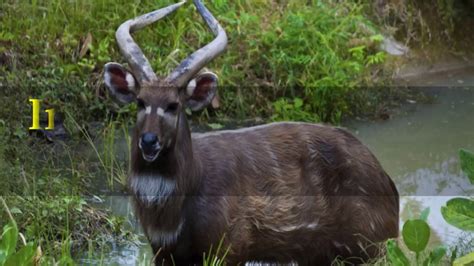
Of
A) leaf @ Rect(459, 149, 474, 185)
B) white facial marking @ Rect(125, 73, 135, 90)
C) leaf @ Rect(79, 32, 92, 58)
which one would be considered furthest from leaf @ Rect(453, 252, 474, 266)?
leaf @ Rect(79, 32, 92, 58)

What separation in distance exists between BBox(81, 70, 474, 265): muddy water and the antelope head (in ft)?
6.51

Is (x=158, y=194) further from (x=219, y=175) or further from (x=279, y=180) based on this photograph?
(x=279, y=180)

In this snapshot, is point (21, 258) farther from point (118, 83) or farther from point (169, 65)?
point (169, 65)

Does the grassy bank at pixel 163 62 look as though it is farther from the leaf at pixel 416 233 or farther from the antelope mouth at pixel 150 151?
the leaf at pixel 416 233

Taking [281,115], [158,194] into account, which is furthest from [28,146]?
[158,194]

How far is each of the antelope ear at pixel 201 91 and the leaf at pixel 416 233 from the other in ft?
6.10

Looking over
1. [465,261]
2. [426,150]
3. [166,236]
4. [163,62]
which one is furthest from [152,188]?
[426,150]

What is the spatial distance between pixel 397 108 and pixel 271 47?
1.63 m

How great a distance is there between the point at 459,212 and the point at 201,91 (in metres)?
2.00

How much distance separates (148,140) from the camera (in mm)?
6746

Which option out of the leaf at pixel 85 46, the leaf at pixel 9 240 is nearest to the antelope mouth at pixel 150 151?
the leaf at pixel 9 240

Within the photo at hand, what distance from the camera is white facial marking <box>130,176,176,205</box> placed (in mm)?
7062

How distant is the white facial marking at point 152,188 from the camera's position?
7062 mm

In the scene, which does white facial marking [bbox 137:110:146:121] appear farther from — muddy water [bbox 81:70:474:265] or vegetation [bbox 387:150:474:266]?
muddy water [bbox 81:70:474:265]
